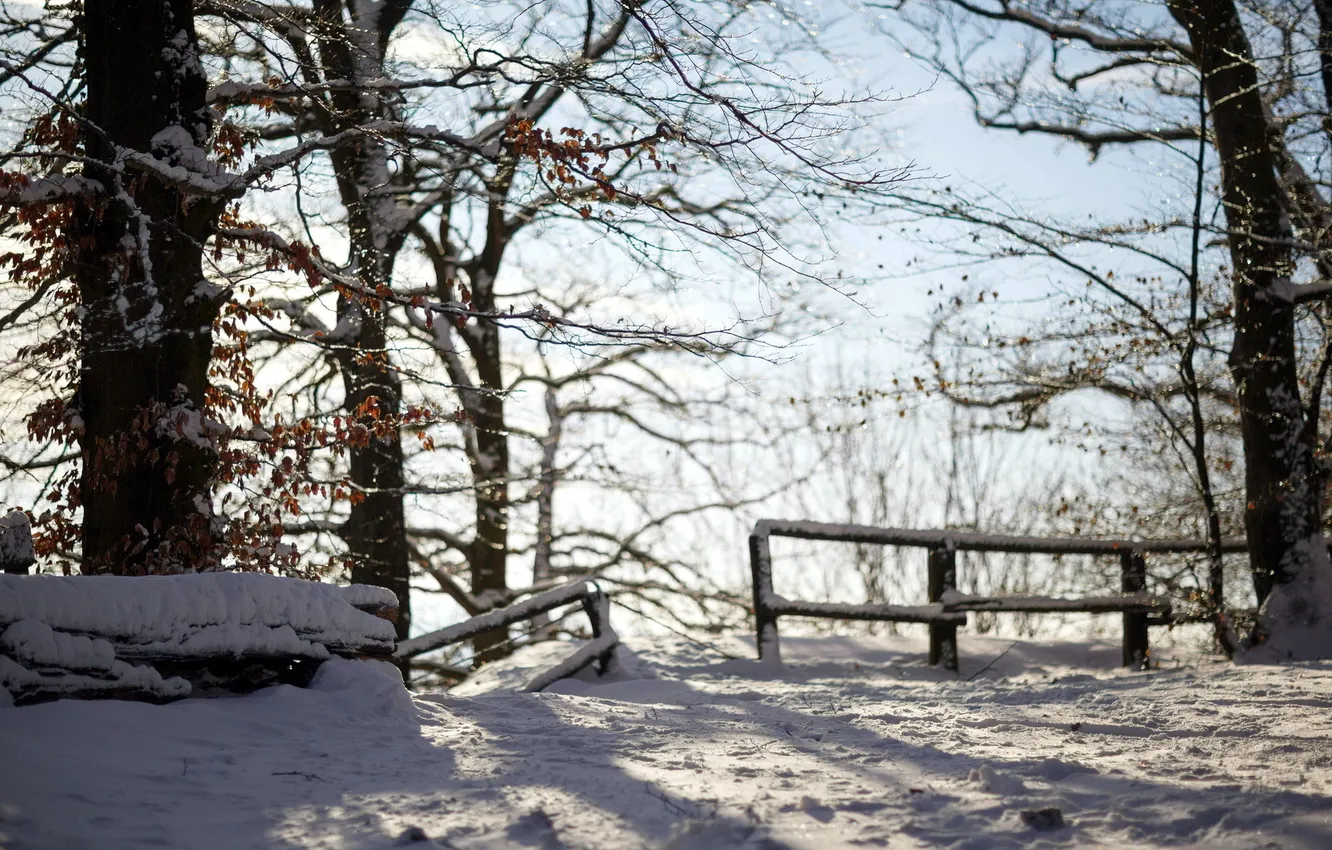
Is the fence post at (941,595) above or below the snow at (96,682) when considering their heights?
below

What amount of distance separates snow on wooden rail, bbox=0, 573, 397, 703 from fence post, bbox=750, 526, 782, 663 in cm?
431

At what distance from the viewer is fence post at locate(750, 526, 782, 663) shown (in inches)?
348

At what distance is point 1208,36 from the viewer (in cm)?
905

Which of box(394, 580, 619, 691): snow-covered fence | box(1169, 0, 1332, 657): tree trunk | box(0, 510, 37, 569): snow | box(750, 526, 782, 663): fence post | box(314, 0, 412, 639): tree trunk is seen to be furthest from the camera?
box(750, 526, 782, 663): fence post

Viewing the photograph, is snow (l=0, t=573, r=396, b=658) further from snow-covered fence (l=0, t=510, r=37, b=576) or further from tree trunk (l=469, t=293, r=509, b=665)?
tree trunk (l=469, t=293, r=509, b=665)

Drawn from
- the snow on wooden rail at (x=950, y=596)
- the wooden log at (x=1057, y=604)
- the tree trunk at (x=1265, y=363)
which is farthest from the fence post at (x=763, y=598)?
the tree trunk at (x=1265, y=363)

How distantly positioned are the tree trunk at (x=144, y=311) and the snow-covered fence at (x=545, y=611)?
192 centimetres

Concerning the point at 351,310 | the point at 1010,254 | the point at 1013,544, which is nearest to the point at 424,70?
the point at 351,310

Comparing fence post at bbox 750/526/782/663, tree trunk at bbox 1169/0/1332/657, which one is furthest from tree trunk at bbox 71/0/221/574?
tree trunk at bbox 1169/0/1332/657

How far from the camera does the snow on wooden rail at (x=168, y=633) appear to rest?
375 centimetres

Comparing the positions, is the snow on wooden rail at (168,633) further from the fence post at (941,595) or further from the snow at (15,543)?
the fence post at (941,595)

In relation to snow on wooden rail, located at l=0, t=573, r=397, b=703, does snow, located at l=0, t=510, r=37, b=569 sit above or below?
above

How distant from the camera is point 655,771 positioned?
382 cm

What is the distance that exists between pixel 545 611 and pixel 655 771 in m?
4.40
